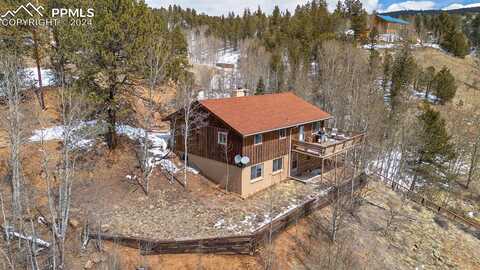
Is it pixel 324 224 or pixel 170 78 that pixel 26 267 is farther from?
pixel 324 224

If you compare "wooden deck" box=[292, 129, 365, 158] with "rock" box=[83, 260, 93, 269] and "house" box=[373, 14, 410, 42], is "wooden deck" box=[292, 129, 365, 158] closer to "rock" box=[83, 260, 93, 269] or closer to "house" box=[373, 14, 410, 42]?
"rock" box=[83, 260, 93, 269]

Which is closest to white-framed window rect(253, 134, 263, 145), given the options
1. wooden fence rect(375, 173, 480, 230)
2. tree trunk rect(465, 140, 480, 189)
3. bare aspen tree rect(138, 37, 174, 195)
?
bare aspen tree rect(138, 37, 174, 195)

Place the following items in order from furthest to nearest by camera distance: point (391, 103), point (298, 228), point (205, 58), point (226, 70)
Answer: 1. point (205, 58)
2. point (226, 70)
3. point (391, 103)
4. point (298, 228)

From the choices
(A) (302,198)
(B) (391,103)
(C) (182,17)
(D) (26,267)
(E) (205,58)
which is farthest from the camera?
(C) (182,17)

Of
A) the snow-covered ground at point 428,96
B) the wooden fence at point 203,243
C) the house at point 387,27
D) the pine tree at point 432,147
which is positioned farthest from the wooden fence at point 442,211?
the house at point 387,27

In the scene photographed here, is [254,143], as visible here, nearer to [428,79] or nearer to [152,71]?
[152,71]

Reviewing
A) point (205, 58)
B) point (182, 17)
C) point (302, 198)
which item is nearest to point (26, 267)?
point (302, 198)

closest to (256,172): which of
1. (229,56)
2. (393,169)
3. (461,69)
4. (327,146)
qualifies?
(327,146)

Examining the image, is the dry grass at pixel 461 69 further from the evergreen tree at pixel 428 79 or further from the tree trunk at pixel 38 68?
the tree trunk at pixel 38 68
